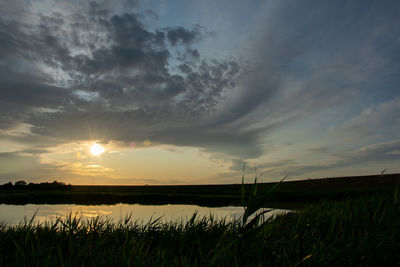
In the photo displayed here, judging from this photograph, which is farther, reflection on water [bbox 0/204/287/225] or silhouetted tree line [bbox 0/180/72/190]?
silhouetted tree line [bbox 0/180/72/190]

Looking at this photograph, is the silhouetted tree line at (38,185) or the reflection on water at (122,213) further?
the silhouetted tree line at (38,185)

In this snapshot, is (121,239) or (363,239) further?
(121,239)

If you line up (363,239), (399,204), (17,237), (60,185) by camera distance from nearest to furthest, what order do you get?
(363,239)
(399,204)
(17,237)
(60,185)

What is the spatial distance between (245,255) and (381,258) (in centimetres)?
217

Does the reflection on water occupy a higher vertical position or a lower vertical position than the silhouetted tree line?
lower

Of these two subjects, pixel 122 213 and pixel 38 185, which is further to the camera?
pixel 38 185

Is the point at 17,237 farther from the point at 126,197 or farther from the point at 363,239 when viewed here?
the point at 126,197

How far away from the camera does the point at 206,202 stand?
34.0m

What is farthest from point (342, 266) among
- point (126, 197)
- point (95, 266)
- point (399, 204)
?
point (126, 197)

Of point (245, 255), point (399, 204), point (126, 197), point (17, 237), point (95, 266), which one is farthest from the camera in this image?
point (126, 197)

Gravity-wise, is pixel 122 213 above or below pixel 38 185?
below

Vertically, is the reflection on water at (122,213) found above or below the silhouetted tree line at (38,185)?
below

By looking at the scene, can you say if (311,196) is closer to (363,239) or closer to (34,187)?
(363,239)

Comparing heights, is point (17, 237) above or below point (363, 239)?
below
